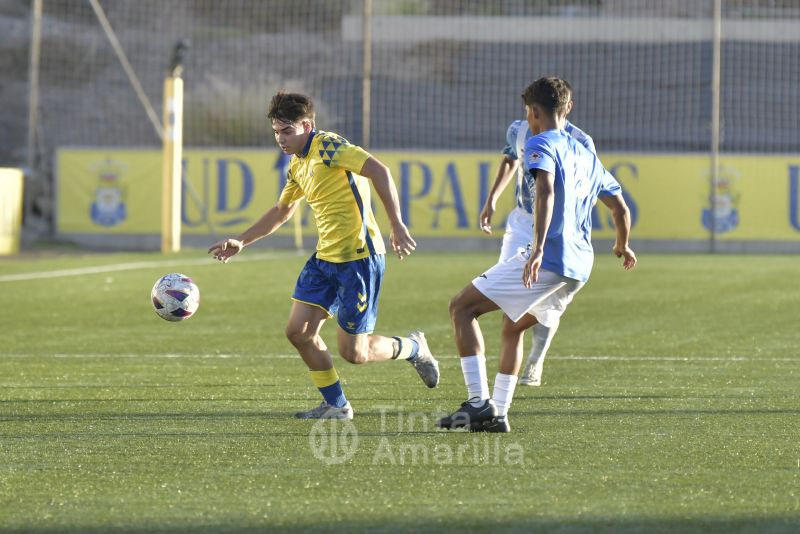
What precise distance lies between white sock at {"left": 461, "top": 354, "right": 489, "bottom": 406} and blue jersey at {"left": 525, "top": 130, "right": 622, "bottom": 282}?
0.57m

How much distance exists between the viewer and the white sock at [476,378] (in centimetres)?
663

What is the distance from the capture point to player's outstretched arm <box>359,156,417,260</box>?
21.6 ft

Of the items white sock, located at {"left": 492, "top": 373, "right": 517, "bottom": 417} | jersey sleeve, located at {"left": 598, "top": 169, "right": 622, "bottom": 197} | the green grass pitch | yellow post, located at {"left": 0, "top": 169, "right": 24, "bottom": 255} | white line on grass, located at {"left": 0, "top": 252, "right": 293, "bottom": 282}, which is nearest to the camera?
the green grass pitch

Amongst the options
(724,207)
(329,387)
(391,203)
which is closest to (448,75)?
(724,207)

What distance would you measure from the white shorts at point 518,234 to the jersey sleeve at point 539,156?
202cm

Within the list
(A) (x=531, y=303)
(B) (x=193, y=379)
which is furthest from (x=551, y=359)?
(A) (x=531, y=303)

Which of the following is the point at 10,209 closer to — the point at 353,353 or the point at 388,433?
the point at 353,353

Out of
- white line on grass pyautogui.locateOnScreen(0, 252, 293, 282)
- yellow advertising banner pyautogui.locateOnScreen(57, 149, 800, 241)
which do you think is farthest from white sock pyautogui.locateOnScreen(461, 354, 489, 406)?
yellow advertising banner pyautogui.locateOnScreen(57, 149, 800, 241)

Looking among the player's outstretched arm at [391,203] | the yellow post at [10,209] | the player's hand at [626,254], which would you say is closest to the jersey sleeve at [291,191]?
the player's outstretched arm at [391,203]

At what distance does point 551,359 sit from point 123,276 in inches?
334

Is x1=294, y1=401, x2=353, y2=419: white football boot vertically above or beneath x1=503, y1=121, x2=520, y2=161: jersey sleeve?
beneath

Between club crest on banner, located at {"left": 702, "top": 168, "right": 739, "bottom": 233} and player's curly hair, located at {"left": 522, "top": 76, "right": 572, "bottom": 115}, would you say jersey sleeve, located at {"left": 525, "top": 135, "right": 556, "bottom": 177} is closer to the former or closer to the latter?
player's curly hair, located at {"left": 522, "top": 76, "right": 572, "bottom": 115}

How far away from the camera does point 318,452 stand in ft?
19.6

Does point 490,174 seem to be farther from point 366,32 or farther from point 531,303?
point 531,303
